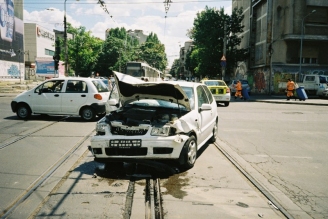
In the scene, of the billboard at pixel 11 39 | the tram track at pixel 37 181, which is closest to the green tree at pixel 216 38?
the billboard at pixel 11 39

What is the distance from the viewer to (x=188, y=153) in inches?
217

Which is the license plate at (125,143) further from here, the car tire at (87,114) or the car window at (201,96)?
the car tire at (87,114)

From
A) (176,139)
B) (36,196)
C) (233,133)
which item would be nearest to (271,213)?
(176,139)

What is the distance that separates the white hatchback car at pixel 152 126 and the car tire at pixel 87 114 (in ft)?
17.5

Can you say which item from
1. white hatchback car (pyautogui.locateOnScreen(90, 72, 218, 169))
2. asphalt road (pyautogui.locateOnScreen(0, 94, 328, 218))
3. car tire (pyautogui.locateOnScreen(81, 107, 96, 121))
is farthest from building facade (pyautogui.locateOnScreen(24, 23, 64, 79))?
white hatchback car (pyautogui.locateOnScreen(90, 72, 218, 169))

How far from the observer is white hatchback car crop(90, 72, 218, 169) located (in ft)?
17.0

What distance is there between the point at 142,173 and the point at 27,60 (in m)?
67.7

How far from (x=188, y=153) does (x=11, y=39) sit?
146 ft

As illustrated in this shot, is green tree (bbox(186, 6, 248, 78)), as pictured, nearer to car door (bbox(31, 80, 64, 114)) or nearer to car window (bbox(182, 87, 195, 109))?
car door (bbox(31, 80, 64, 114))

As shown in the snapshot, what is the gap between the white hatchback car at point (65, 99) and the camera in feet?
37.6

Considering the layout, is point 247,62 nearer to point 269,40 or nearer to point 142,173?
point 269,40

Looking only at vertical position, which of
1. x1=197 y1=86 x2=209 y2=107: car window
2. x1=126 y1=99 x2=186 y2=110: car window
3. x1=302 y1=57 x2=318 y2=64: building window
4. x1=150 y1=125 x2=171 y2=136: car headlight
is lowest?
x1=150 y1=125 x2=171 y2=136: car headlight

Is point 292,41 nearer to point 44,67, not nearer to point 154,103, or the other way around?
point 154,103

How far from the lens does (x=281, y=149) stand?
7.47m
